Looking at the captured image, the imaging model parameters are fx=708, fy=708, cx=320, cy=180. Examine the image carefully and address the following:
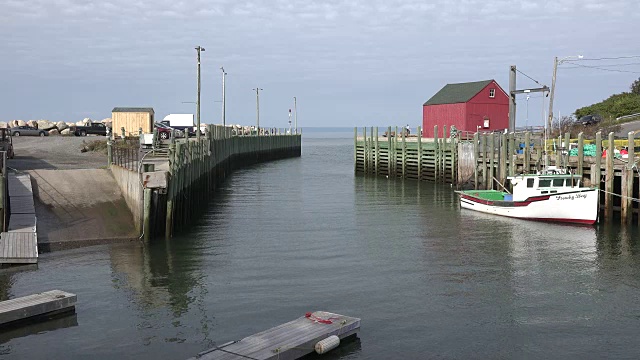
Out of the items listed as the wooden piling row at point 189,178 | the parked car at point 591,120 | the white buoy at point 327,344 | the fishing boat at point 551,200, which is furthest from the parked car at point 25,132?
the white buoy at point 327,344

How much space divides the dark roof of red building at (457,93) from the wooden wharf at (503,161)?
1098cm

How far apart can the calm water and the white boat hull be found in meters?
0.79

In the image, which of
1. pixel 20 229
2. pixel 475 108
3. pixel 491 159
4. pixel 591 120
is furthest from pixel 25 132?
pixel 591 120

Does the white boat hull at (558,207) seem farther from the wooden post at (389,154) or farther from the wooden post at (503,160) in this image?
the wooden post at (389,154)

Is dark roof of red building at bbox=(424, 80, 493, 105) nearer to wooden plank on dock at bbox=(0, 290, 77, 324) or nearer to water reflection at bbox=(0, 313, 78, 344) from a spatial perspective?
Answer: wooden plank on dock at bbox=(0, 290, 77, 324)

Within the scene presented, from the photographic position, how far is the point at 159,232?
90.6ft

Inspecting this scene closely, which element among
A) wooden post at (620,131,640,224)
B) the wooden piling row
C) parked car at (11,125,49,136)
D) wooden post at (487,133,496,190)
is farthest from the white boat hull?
parked car at (11,125,49,136)

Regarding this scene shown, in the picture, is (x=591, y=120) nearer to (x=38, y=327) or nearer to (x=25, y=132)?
(x=25, y=132)

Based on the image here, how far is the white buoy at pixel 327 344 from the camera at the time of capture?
14669 mm

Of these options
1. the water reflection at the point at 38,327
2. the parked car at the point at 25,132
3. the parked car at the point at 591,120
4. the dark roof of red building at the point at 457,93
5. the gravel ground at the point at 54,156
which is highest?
the dark roof of red building at the point at 457,93

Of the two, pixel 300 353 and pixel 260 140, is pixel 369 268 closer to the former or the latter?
pixel 300 353

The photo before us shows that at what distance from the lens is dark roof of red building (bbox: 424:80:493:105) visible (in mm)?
69188

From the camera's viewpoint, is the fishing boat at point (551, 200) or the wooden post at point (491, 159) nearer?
the fishing boat at point (551, 200)

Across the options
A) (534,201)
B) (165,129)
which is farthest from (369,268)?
(165,129)
